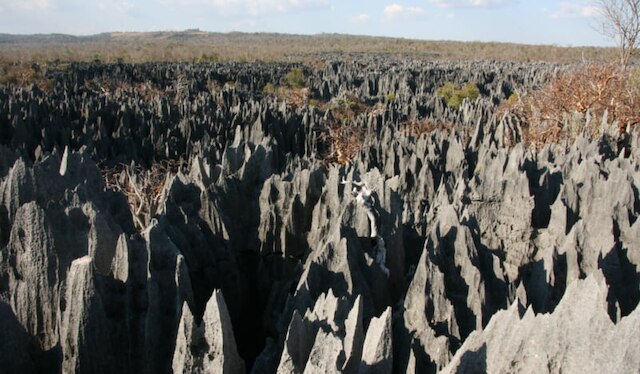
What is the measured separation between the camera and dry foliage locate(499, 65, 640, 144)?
767cm

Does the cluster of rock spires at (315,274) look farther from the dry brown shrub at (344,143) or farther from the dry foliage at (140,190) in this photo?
the dry brown shrub at (344,143)

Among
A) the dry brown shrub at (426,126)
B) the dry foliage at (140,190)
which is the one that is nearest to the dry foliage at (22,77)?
the dry brown shrub at (426,126)

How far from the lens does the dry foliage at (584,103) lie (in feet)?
25.2

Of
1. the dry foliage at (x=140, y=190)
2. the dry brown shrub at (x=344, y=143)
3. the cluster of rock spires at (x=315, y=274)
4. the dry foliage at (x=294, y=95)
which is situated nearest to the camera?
the cluster of rock spires at (x=315, y=274)

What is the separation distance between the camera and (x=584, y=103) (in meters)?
8.03

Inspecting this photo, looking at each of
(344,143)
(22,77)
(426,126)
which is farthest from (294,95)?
(22,77)

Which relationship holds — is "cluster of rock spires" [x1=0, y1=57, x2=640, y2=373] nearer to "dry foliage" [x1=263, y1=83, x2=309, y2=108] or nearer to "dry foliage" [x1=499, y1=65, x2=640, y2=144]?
"dry foliage" [x1=499, y1=65, x2=640, y2=144]

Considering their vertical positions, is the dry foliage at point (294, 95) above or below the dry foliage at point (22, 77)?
below

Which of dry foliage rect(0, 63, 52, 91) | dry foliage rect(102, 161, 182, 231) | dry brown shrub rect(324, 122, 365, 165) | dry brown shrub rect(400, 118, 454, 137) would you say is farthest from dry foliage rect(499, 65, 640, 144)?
dry foliage rect(0, 63, 52, 91)

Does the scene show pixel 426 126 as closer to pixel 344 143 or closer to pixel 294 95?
pixel 344 143

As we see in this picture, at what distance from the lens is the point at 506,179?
3676 millimetres

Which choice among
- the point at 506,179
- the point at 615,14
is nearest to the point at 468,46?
the point at 615,14

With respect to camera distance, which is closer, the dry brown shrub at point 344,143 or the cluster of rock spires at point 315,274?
the cluster of rock spires at point 315,274

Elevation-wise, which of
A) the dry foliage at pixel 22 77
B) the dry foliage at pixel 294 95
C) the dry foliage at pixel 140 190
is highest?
the dry foliage at pixel 22 77
